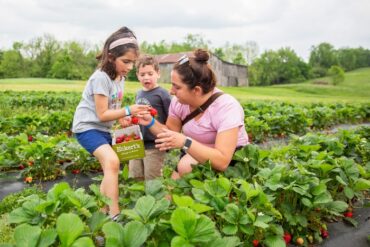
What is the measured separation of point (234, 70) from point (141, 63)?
57308 millimetres

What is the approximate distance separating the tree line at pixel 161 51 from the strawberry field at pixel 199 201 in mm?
51191

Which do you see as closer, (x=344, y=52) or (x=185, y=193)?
(x=185, y=193)

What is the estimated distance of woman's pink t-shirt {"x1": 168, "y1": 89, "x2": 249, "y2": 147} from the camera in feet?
9.74

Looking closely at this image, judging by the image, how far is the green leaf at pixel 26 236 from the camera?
1583mm

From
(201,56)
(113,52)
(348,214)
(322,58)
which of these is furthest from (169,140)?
(322,58)

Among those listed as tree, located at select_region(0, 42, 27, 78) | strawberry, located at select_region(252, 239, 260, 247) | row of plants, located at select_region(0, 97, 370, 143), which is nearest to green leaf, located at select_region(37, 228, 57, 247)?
strawberry, located at select_region(252, 239, 260, 247)

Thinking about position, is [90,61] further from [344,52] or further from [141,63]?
[141,63]

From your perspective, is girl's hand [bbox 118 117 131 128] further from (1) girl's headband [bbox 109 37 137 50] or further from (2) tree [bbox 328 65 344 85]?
(2) tree [bbox 328 65 344 85]

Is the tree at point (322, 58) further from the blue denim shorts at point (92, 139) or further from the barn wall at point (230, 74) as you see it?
the blue denim shorts at point (92, 139)

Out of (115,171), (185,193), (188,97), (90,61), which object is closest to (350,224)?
(185,193)

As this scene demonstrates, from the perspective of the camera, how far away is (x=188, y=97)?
3039mm

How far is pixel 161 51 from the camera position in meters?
74.4

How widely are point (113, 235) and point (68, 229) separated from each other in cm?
19

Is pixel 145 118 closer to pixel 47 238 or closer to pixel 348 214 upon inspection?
pixel 47 238
